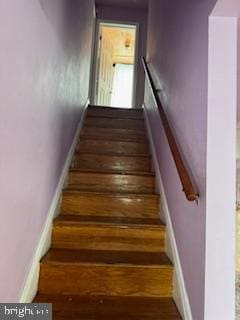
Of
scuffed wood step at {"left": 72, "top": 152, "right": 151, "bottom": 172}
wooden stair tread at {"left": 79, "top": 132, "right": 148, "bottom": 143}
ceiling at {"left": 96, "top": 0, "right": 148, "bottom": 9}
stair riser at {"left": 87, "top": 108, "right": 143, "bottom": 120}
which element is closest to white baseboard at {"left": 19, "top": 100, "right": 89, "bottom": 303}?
scuffed wood step at {"left": 72, "top": 152, "right": 151, "bottom": 172}

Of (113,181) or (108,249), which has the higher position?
(113,181)

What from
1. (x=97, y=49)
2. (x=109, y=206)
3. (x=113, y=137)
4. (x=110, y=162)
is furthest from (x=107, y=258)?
(x=97, y=49)

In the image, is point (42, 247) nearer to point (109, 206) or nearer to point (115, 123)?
point (109, 206)

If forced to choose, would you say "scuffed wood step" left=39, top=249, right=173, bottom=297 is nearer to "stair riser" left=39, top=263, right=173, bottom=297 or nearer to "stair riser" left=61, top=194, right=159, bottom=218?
"stair riser" left=39, top=263, right=173, bottom=297

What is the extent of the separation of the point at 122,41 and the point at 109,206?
4.89 metres

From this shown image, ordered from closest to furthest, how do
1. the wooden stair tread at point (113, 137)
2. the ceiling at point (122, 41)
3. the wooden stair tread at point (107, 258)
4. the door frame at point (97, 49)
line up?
the wooden stair tread at point (107, 258) < the wooden stair tread at point (113, 137) < the door frame at point (97, 49) < the ceiling at point (122, 41)

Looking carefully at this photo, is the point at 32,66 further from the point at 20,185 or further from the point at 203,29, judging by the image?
the point at 203,29

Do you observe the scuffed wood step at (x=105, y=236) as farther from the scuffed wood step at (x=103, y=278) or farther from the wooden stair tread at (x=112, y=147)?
the wooden stair tread at (x=112, y=147)

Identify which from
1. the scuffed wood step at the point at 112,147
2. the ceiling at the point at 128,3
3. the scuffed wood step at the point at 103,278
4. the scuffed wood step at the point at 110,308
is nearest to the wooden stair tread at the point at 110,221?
the scuffed wood step at the point at 103,278

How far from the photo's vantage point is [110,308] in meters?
1.60

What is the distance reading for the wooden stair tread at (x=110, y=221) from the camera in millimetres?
2098

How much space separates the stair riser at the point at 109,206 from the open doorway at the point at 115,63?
3289mm

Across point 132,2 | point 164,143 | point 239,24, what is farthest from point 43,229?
point 132,2

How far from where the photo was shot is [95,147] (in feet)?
10.6
